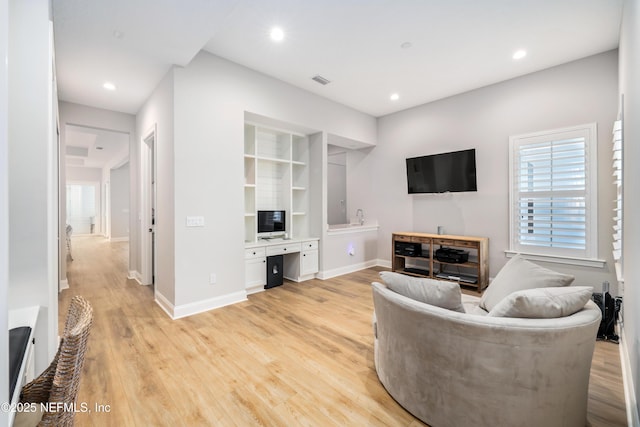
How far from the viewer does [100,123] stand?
14.8 ft

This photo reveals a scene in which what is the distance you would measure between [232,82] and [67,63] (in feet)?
5.92

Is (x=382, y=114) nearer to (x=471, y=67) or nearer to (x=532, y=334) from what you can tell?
(x=471, y=67)

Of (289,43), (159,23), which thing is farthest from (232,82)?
(159,23)

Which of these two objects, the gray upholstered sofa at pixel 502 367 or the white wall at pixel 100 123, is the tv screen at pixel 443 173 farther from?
the white wall at pixel 100 123

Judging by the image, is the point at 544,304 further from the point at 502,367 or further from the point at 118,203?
the point at 118,203

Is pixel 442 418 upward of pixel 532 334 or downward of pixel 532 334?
downward

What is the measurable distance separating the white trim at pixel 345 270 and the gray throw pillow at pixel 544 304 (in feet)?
11.2

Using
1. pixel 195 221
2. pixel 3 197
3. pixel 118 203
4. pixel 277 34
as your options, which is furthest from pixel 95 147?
pixel 3 197

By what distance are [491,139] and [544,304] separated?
141 inches

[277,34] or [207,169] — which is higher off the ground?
[277,34]

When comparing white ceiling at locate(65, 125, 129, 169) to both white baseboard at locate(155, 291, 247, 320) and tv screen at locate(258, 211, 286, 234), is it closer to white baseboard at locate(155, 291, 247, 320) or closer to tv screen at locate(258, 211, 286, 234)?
tv screen at locate(258, 211, 286, 234)

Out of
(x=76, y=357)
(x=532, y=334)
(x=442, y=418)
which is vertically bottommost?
(x=442, y=418)

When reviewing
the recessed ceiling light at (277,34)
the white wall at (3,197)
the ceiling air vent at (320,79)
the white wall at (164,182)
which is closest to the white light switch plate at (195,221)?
the white wall at (164,182)

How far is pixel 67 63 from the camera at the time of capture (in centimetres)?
321
